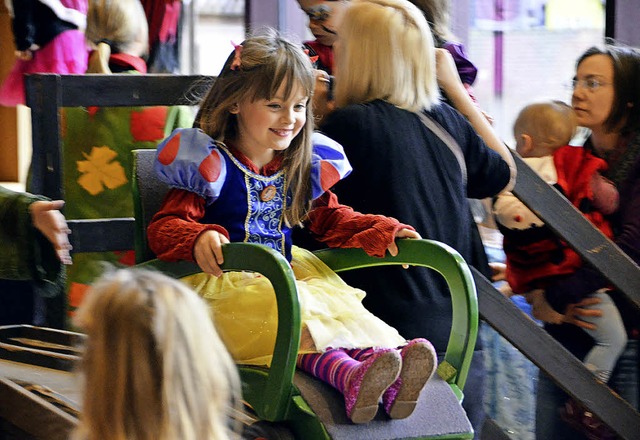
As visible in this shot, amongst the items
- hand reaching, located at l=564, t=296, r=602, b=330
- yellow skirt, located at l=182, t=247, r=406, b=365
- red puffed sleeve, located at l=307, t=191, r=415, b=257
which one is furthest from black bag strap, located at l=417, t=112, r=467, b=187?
hand reaching, located at l=564, t=296, r=602, b=330

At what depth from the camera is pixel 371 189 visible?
8.12ft

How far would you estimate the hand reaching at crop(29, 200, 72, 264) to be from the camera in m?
2.24

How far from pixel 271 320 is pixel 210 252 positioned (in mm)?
178

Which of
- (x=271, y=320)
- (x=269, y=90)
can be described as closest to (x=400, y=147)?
(x=269, y=90)

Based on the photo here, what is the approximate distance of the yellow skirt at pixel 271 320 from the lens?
2.13m

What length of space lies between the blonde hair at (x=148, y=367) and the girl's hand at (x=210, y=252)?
2.10ft

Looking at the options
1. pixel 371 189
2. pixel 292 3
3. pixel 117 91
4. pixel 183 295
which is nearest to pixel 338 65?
pixel 371 189

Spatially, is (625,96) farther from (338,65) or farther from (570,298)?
(338,65)

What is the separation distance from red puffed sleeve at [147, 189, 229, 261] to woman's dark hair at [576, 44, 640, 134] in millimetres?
1382

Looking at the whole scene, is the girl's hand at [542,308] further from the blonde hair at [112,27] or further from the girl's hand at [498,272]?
the blonde hair at [112,27]

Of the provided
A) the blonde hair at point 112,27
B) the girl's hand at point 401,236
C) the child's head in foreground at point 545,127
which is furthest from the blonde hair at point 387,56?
the blonde hair at point 112,27

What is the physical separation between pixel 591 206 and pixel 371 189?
90cm

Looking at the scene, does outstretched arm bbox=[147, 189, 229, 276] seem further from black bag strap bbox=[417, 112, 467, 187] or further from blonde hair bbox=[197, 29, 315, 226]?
black bag strap bbox=[417, 112, 467, 187]

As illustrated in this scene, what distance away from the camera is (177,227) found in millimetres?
2193
